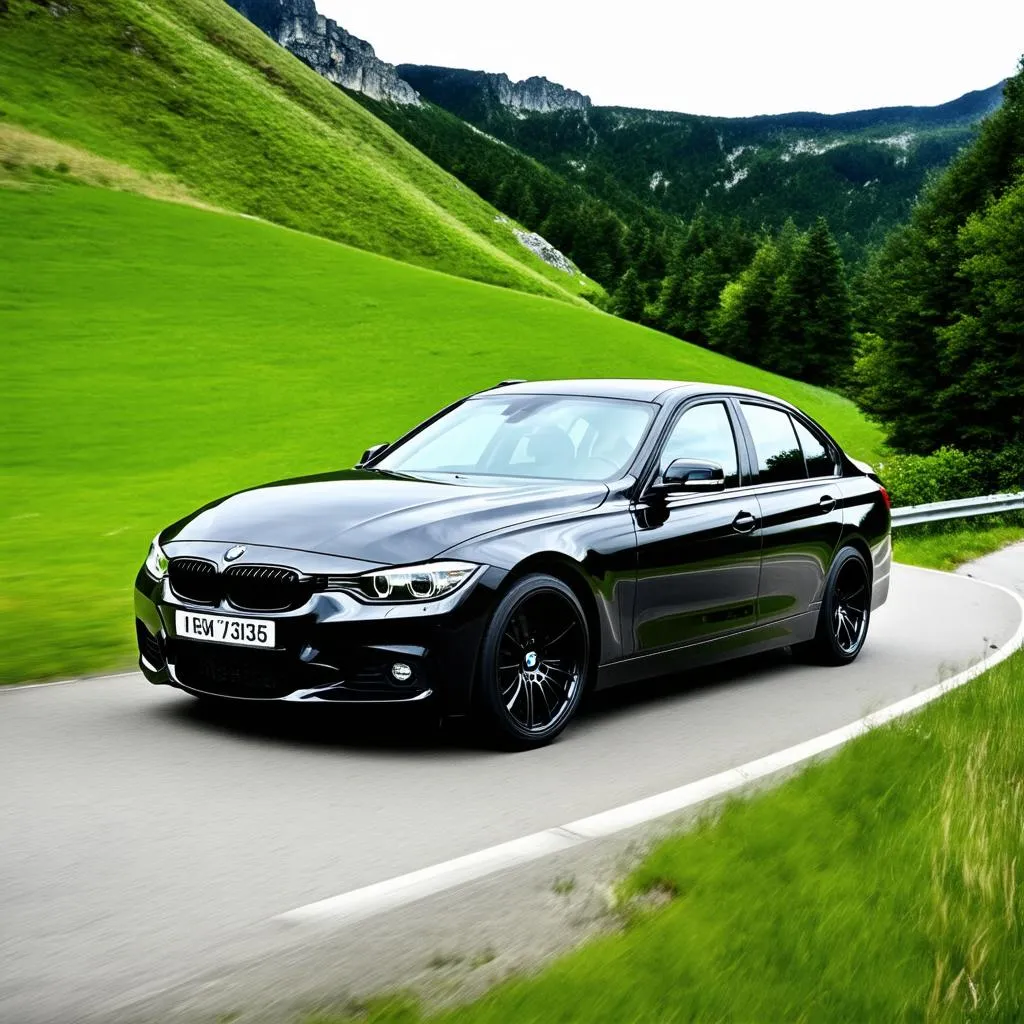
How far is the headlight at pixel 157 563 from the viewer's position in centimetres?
622

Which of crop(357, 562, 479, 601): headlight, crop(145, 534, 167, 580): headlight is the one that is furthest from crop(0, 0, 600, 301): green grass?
crop(357, 562, 479, 601): headlight

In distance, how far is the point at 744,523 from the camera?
7.51 meters

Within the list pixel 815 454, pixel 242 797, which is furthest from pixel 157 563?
pixel 815 454

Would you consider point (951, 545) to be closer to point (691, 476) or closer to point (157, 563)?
point (691, 476)

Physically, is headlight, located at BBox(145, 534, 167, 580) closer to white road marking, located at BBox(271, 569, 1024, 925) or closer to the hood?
the hood

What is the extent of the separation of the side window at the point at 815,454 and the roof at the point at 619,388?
0.68 meters

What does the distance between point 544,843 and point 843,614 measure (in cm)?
480

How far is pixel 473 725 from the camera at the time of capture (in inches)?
232

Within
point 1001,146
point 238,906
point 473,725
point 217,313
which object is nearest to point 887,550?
point 473,725

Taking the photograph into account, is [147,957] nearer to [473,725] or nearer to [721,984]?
[721,984]

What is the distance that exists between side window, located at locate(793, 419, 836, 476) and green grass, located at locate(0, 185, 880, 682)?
4437 mm

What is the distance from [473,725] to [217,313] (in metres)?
43.1

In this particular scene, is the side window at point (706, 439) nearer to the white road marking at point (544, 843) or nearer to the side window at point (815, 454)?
the side window at point (815, 454)

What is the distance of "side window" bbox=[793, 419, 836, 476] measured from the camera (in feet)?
28.3
